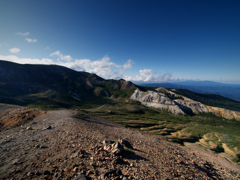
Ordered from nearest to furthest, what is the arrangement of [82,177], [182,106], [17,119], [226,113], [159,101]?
[82,177] → [17,119] → [226,113] → [182,106] → [159,101]

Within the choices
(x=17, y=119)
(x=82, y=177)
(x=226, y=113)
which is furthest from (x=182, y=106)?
(x=17, y=119)

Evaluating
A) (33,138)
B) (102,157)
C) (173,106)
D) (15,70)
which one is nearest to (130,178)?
(102,157)

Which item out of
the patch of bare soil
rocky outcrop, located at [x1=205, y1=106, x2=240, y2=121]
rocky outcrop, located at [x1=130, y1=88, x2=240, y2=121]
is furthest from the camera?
rocky outcrop, located at [x1=130, y1=88, x2=240, y2=121]

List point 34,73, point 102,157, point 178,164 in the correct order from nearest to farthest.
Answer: point 102,157 → point 178,164 → point 34,73

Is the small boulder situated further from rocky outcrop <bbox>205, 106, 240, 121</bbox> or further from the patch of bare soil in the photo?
rocky outcrop <bbox>205, 106, 240, 121</bbox>

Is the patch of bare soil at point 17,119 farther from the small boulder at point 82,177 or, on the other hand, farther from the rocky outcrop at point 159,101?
the rocky outcrop at point 159,101

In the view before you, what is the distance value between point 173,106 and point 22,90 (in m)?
208

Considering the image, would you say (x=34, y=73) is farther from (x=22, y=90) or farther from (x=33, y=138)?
(x=33, y=138)

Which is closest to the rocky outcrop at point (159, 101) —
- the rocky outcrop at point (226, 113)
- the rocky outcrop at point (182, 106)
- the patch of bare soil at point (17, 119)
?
the rocky outcrop at point (182, 106)

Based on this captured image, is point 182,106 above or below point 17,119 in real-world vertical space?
below

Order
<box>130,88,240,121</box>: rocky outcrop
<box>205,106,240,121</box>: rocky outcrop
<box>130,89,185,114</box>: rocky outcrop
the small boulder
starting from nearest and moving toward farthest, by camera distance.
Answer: the small boulder
<box>205,106,240,121</box>: rocky outcrop
<box>130,88,240,121</box>: rocky outcrop
<box>130,89,185,114</box>: rocky outcrop

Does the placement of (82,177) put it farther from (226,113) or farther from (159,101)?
(226,113)

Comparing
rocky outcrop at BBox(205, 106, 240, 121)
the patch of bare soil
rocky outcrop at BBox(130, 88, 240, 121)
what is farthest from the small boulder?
rocky outcrop at BBox(205, 106, 240, 121)

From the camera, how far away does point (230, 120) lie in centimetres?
12050
